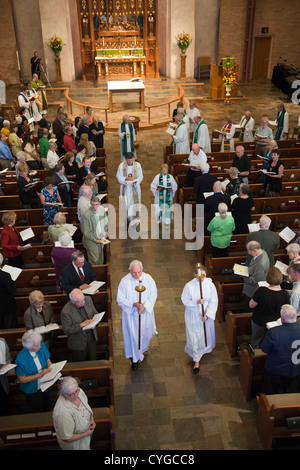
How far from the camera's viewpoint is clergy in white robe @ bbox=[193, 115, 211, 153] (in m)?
11.2

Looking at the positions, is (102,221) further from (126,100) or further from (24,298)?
(126,100)

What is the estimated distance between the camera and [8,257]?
7742 millimetres

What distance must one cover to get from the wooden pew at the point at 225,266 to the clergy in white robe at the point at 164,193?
2140mm

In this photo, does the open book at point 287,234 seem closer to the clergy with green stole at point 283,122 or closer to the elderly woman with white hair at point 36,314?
the elderly woman with white hair at point 36,314

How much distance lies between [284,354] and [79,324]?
237 cm

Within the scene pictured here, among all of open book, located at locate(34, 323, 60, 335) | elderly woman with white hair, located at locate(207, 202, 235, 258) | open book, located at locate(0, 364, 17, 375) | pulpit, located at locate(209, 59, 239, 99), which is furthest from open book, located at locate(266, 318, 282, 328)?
pulpit, located at locate(209, 59, 239, 99)

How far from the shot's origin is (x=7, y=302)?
6.50 metres

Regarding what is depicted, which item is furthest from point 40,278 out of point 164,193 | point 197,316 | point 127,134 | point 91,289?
point 127,134

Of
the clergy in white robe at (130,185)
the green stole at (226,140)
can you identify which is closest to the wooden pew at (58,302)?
the clergy in white robe at (130,185)

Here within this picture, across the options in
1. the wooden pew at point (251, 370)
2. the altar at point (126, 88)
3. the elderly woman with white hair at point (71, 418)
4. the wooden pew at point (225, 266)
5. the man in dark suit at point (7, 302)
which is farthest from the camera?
the altar at point (126, 88)

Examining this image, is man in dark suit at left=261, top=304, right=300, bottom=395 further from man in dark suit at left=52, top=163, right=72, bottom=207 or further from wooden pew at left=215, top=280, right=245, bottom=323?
man in dark suit at left=52, top=163, right=72, bottom=207

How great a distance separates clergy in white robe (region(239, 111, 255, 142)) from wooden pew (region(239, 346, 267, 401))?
23.5 feet

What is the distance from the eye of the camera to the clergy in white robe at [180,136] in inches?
451

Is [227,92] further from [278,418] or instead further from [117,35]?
[278,418]
